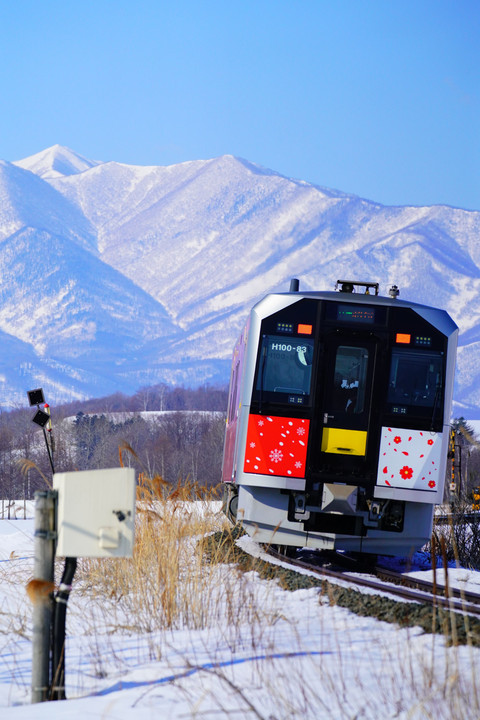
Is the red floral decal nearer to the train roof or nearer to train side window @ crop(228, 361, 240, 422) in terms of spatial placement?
the train roof

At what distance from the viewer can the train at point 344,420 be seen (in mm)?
12453

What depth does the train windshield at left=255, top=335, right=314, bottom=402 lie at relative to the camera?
12.7m

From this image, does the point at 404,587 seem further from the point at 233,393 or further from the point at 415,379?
the point at 233,393

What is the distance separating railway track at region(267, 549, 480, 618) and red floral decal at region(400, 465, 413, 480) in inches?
42.1

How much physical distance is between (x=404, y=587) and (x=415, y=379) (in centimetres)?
304

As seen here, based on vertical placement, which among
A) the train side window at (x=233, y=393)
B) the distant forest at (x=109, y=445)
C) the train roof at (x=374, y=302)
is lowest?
the distant forest at (x=109, y=445)

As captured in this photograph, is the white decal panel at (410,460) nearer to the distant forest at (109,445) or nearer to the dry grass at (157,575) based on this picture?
the dry grass at (157,575)

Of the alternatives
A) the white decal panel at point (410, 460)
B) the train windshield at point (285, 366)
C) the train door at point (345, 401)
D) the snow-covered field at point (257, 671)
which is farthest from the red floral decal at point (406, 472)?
the snow-covered field at point (257, 671)

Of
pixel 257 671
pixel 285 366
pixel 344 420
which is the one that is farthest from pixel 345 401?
pixel 257 671

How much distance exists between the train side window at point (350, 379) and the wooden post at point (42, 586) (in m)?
7.58

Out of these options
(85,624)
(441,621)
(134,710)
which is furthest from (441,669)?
(85,624)

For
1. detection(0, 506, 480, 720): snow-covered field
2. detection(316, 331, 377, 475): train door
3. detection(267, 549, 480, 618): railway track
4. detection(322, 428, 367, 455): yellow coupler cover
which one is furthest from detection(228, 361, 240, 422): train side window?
detection(0, 506, 480, 720): snow-covered field

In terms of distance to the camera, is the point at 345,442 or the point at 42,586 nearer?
the point at 42,586

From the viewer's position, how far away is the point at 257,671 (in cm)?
544
